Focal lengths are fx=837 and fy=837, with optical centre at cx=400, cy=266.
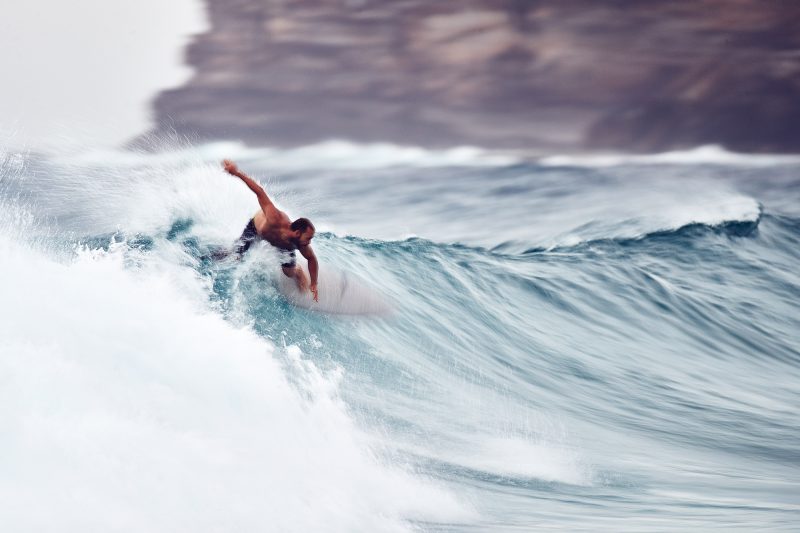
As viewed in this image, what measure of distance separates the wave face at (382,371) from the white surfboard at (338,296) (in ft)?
0.23

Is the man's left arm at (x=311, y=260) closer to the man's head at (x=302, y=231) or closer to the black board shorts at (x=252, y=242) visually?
the man's head at (x=302, y=231)

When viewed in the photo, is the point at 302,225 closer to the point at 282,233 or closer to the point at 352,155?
the point at 282,233

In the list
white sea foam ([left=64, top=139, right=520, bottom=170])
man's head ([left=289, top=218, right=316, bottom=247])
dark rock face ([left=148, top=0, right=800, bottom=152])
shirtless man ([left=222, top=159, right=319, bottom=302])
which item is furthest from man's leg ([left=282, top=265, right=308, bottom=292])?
dark rock face ([left=148, top=0, right=800, bottom=152])

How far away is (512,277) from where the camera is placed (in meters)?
5.86

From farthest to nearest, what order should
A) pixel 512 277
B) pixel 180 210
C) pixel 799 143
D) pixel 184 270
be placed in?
pixel 799 143, pixel 512 277, pixel 180 210, pixel 184 270

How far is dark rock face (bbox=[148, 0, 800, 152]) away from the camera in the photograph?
25.4ft

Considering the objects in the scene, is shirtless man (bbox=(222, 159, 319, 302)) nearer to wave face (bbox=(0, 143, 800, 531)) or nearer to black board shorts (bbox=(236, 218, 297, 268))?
black board shorts (bbox=(236, 218, 297, 268))

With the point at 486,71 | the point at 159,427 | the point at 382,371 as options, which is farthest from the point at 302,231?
the point at 486,71

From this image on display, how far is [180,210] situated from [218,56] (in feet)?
12.6

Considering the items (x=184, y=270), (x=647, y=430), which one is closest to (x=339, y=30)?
(x=184, y=270)

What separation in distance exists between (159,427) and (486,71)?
610cm

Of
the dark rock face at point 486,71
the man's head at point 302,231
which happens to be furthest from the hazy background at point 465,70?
the man's head at point 302,231

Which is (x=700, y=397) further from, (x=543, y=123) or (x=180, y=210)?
(x=543, y=123)

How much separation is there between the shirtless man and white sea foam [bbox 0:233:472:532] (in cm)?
44
